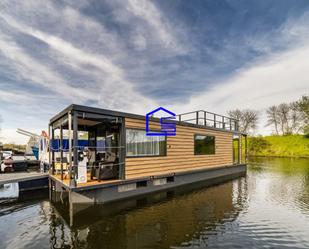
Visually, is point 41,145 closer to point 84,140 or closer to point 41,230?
point 84,140

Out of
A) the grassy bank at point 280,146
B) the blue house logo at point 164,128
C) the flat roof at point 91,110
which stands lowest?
the grassy bank at point 280,146

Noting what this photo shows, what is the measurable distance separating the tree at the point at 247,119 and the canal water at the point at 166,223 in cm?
3328

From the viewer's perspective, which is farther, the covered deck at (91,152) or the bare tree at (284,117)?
the bare tree at (284,117)

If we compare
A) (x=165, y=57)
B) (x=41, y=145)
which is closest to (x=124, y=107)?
(x=165, y=57)

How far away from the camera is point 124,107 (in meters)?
18.5

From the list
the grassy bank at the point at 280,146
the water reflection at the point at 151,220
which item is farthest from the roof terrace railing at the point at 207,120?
the grassy bank at the point at 280,146

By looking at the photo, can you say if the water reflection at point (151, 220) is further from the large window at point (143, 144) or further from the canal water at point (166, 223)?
the large window at point (143, 144)

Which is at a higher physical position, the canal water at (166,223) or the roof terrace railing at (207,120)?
the roof terrace railing at (207,120)

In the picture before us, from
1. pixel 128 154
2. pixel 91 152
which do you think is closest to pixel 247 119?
pixel 91 152

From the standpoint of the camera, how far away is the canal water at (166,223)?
436 centimetres

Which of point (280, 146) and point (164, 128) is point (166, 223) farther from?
point (280, 146)

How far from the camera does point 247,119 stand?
39375 mm

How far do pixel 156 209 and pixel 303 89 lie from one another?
36.5 meters

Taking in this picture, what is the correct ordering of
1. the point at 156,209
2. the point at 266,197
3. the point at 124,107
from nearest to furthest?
the point at 156,209 < the point at 266,197 < the point at 124,107
